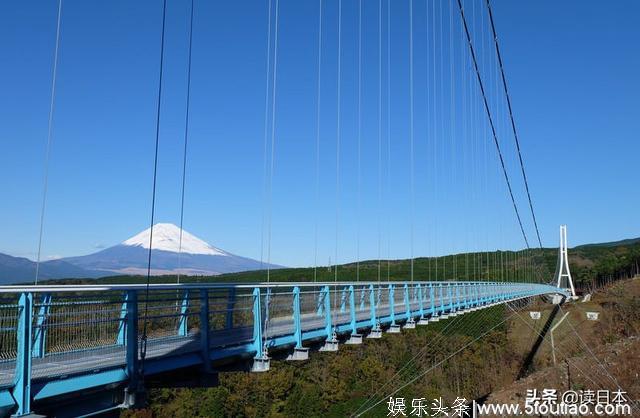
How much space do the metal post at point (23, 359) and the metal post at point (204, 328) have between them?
2.56 m

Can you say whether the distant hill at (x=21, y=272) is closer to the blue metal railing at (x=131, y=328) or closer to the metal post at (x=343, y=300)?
the blue metal railing at (x=131, y=328)

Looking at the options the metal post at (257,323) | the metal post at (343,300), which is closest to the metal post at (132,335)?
the metal post at (257,323)

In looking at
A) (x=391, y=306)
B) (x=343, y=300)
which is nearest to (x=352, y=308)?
(x=343, y=300)

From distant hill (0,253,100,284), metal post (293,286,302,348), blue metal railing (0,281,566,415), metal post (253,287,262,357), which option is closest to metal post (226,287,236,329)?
blue metal railing (0,281,566,415)

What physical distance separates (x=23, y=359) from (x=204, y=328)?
273cm

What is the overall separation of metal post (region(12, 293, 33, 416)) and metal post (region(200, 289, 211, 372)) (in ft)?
8.41

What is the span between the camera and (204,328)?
311 inches

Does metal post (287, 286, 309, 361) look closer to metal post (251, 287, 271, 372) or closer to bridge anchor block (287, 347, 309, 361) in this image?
bridge anchor block (287, 347, 309, 361)

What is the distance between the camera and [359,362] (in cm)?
5562

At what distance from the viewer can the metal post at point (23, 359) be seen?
17.6 feet

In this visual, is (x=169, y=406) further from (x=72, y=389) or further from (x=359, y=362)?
(x=72, y=389)

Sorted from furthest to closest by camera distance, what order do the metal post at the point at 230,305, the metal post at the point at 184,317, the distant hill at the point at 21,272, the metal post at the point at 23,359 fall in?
1. the distant hill at the point at 21,272
2. the metal post at the point at 230,305
3. the metal post at the point at 184,317
4. the metal post at the point at 23,359

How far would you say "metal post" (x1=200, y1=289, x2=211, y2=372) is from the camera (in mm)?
7805

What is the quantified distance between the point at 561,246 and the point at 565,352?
33461 mm
